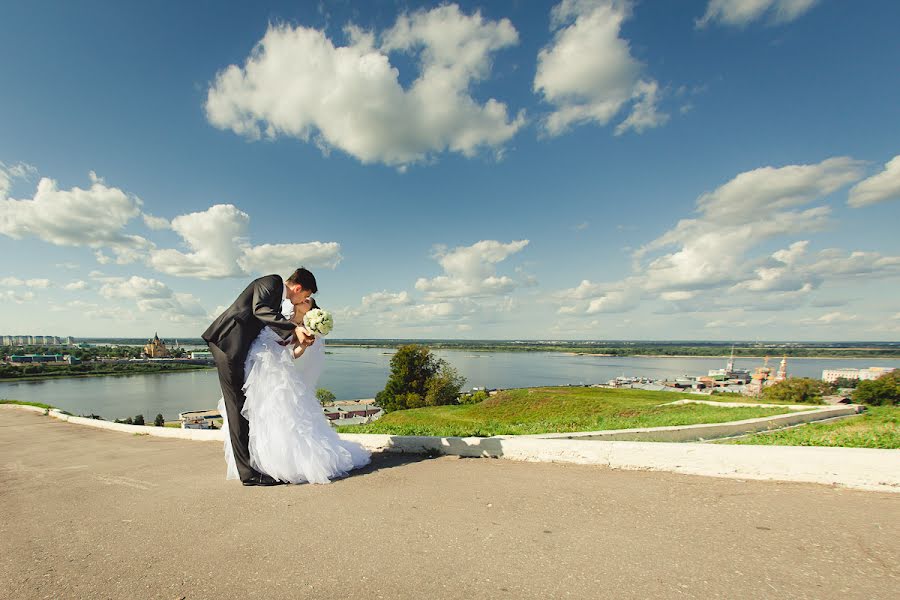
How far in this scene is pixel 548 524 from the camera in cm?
307

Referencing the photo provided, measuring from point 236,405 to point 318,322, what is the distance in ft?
4.42

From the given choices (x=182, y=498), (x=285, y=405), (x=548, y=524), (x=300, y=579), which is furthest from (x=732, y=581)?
(x=182, y=498)

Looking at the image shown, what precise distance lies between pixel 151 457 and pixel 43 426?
6.53m

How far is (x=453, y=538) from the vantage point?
9.39ft

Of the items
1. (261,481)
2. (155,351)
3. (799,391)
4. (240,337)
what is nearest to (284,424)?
(261,481)

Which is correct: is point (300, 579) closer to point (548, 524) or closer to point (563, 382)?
point (548, 524)

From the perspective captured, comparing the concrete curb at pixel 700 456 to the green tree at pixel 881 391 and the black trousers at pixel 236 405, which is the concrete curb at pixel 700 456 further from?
the green tree at pixel 881 391

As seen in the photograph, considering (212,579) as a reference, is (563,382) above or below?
below

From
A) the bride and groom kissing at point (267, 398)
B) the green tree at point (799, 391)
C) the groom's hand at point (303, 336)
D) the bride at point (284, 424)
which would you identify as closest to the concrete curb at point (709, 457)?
the bride at point (284, 424)

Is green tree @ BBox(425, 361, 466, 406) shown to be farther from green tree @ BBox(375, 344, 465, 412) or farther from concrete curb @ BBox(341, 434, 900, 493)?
concrete curb @ BBox(341, 434, 900, 493)

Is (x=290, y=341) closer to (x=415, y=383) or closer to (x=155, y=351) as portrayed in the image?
(x=415, y=383)

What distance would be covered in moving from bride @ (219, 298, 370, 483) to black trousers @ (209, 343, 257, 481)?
2.8 inches

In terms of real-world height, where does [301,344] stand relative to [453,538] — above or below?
above

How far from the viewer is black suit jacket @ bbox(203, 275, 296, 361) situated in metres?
4.44
